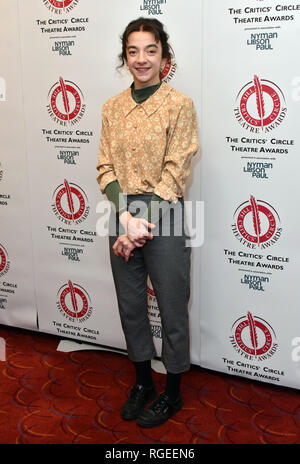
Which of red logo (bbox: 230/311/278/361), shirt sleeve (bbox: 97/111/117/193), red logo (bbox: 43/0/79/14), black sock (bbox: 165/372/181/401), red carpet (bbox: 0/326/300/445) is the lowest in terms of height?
red carpet (bbox: 0/326/300/445)

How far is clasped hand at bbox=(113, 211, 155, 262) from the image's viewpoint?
2061 mm

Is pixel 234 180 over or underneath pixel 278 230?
over

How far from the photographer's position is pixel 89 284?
9.45ft

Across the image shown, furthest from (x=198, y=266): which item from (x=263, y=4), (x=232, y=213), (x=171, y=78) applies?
(x=263, y=4)

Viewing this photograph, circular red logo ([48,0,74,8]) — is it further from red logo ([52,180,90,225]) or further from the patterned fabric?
red logo ([52,180,90,225])

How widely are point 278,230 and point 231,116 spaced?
53 centimetres

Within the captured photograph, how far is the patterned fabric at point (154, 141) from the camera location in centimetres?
203

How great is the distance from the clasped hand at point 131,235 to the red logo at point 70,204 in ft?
2.20

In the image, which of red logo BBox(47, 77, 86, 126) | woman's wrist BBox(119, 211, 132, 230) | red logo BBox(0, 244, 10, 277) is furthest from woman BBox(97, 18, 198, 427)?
red logo BBox(0, 244, 10, 277)

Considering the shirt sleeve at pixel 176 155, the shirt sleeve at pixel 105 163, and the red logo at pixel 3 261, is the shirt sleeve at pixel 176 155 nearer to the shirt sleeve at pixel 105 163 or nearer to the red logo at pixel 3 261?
the shirt sleeve at pixel 105 163

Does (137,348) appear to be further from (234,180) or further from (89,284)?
(234,180)

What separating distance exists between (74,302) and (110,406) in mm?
713

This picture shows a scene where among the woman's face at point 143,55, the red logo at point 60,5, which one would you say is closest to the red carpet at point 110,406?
the woman's face at point 143,55

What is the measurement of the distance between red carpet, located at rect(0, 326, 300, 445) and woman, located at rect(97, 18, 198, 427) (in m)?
0.11
